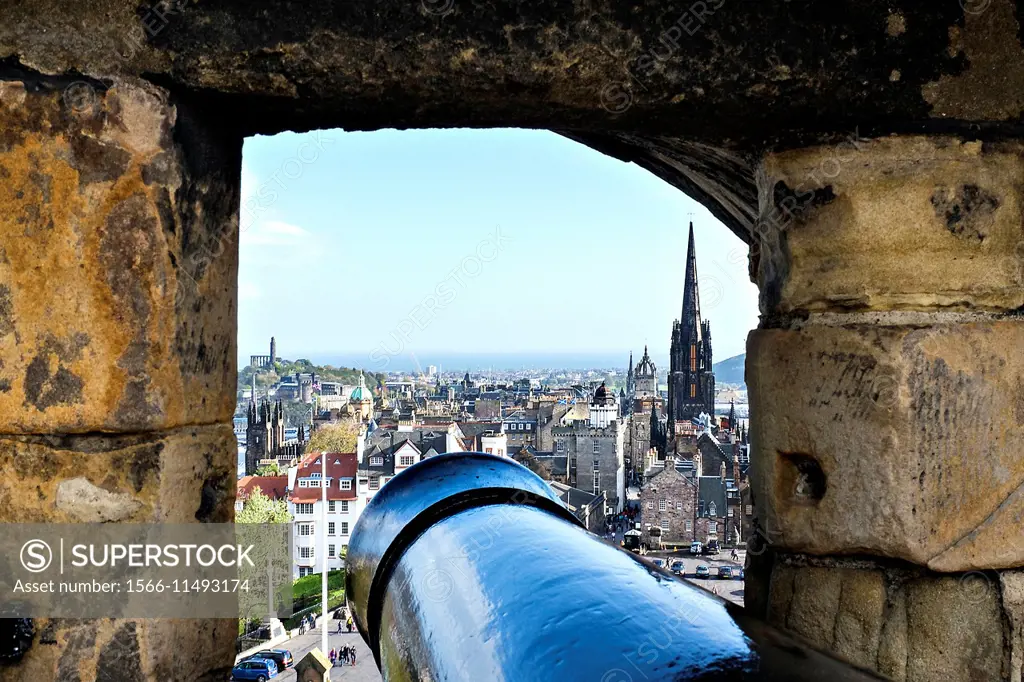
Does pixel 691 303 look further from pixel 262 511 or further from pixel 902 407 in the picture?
pixel 902 407

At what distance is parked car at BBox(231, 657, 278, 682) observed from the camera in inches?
737

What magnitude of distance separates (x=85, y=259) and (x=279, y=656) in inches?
798

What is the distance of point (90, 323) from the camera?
1479 mm

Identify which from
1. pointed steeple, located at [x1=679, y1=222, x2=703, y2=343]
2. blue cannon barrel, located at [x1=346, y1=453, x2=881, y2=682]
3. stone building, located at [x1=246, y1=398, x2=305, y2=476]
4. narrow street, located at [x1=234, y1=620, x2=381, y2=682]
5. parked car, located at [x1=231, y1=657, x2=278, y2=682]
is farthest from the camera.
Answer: pointed steeple, located at [x1=679, y1=222, x2=703, y2=343]

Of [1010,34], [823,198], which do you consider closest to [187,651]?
[823,198]

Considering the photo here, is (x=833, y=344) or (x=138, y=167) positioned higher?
(x=138, y=167)

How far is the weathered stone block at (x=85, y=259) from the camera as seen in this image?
4.83 feet

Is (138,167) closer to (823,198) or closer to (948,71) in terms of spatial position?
(823,198)

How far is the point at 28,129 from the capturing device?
4.84 ft

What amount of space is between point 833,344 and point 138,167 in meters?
1.22

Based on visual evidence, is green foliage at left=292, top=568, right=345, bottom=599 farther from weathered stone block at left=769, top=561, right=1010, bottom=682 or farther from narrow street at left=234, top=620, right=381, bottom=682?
weathered stone block at left=769, top=561, right=1010, bottom=682

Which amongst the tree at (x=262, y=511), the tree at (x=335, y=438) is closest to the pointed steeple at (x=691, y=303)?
the tree at (x=335, y=438)

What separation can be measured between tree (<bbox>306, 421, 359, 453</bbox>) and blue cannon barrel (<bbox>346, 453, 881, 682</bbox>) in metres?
46.1

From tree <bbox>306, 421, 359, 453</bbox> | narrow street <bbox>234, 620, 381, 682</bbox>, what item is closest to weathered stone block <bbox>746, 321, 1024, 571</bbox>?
narrow street <bbox>234, 620, 381, 682</bbox>
